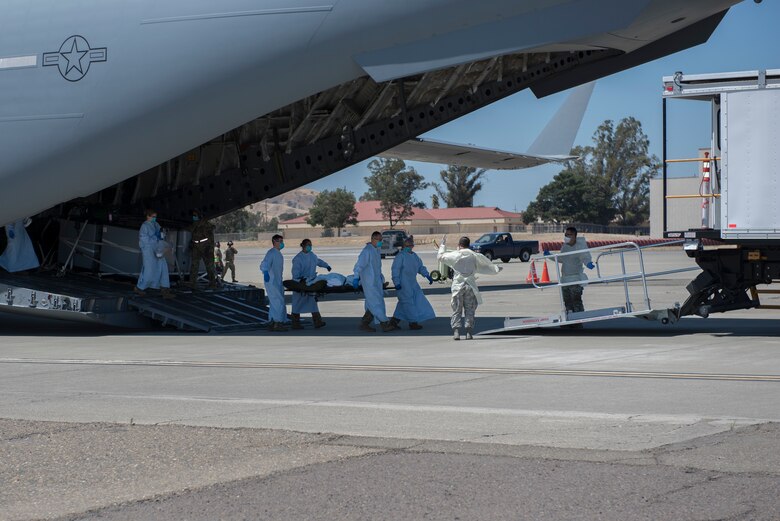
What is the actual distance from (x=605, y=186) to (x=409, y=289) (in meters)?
121

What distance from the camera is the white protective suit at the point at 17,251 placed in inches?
771

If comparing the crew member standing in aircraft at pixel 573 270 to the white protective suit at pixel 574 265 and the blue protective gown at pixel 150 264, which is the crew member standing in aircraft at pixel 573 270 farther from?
the blue protective gown at pixel 150 264

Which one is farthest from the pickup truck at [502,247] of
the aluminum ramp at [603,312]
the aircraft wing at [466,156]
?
the aluminum ramp at [603,312]

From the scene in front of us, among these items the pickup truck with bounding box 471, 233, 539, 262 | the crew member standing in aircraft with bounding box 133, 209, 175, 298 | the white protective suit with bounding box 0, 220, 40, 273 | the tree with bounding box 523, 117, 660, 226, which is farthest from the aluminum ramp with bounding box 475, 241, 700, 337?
the tree with bounding box 523, 117, 660, 226

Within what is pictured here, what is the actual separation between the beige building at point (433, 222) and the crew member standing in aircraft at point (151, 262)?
111857 mm

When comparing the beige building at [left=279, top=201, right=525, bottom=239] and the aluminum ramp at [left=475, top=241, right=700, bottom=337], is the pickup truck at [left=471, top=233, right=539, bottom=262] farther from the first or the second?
the beige building at [left=279, top=201, right=525, bottom=239]

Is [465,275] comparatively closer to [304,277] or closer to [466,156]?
[304,277]

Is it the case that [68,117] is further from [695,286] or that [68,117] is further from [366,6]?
[695,286]

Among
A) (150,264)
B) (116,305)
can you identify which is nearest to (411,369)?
(116,305)

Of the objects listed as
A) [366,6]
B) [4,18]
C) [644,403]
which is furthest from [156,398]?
[4,18]

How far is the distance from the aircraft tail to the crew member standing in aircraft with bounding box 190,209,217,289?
56.4 feet

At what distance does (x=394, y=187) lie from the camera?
473 feet

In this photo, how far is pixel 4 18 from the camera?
1780 cm

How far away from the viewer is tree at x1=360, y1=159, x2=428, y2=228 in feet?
470
